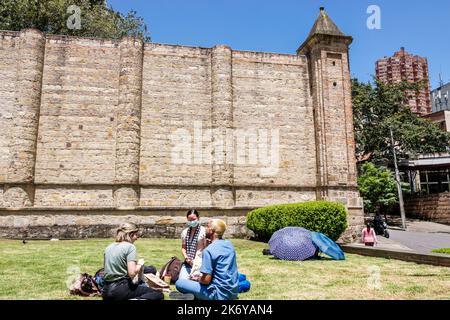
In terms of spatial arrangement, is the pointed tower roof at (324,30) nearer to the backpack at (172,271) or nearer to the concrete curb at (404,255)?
the concrete curb at (404,255)

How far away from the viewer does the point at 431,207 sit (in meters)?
34.4

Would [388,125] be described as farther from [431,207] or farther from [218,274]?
[218,274]

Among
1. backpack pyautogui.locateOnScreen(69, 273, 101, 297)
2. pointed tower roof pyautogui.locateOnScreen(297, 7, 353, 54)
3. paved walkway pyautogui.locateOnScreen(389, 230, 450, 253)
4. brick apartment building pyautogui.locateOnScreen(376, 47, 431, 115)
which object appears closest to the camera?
backpack pyautogui.locateOnScreen(69, 273, 101, 297)

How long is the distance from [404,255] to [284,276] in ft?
13.9

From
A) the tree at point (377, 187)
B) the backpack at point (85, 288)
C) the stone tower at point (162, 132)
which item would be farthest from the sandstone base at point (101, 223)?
the tree at point (377, 187)

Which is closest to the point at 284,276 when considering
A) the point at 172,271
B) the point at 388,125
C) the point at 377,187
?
the point at 172,271

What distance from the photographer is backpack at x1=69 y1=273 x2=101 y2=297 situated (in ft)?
19.4

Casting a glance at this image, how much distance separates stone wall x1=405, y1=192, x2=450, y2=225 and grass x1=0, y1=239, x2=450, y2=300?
Answer: 88.5 feet

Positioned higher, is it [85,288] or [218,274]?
[218,274]

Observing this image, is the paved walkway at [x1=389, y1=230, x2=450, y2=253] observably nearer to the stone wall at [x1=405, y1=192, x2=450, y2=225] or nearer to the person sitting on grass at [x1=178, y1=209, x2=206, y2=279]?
the person sitting on grass at [x1=178, y1=209, x2=206, y2=279]

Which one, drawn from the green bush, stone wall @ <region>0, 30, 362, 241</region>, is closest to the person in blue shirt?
the green bush

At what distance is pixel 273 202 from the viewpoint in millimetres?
18391

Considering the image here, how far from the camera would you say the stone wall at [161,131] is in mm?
16594

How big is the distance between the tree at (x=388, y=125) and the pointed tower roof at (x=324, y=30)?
16.8 metres
